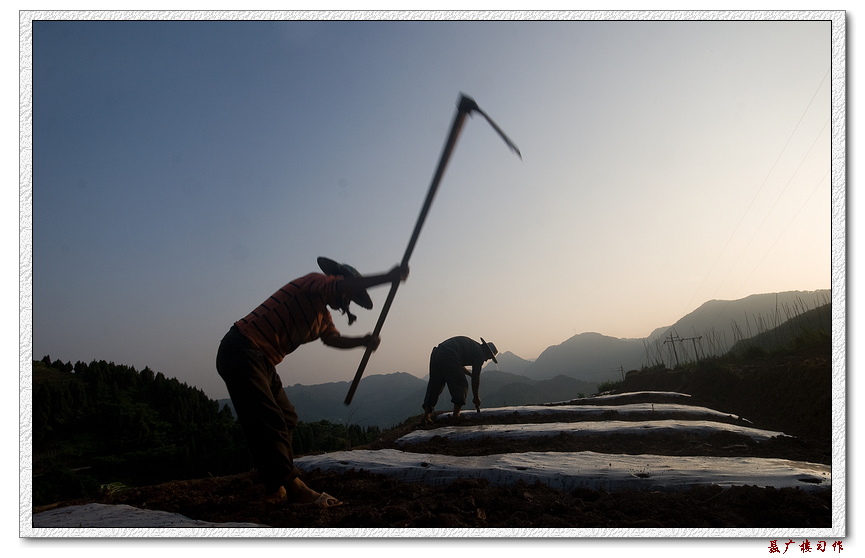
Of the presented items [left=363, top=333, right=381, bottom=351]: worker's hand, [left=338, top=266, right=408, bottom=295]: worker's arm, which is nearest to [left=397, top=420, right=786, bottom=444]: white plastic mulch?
[left=363, top=333, right=381, bottom=351]: worker's hand

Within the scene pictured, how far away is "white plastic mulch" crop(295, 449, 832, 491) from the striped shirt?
3.27 ft

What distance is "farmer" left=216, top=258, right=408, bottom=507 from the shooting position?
1955 millimetres

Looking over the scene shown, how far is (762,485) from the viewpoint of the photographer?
1.98 meters

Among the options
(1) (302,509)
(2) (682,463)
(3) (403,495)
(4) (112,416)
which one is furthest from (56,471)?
(2) (682,463)

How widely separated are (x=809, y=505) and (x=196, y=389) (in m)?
4.21

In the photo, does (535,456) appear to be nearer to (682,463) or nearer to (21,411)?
(682,463)

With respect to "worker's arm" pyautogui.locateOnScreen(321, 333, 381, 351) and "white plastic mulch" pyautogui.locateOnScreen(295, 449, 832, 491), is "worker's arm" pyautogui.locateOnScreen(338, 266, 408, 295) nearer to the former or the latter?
"worker's arm" pyautogui.locateOnScreen(321, 333, 381, 351)

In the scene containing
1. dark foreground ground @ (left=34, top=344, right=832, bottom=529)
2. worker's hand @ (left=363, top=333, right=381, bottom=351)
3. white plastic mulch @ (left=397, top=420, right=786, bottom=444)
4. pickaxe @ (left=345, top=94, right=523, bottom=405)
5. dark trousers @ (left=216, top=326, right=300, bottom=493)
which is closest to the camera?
dark foreground ground @ (left=34, top=344, right=832, bottom=529)

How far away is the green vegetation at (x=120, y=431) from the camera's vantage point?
8.97ft

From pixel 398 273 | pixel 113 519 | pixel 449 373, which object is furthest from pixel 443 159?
pixel 449 373

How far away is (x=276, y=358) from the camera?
2.15 m

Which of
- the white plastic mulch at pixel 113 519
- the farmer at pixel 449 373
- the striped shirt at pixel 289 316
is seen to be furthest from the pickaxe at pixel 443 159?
the farmer at pixel 449 373

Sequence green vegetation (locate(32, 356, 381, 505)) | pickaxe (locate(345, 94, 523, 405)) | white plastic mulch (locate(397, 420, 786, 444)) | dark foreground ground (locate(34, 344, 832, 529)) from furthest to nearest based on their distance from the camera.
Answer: white plastic mulch (locate(397, 420, 786, 444)) < green vegetation (locate(32, 356, 381, 505)) < pickaxe (locate(345, 94, 523, 405)) < dark foreground ground (locate(34, 344, 832, 529))

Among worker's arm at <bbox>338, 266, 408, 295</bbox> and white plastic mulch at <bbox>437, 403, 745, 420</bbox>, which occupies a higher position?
worker's arm at <bbox>338, 266, 408, 295</bbox>
